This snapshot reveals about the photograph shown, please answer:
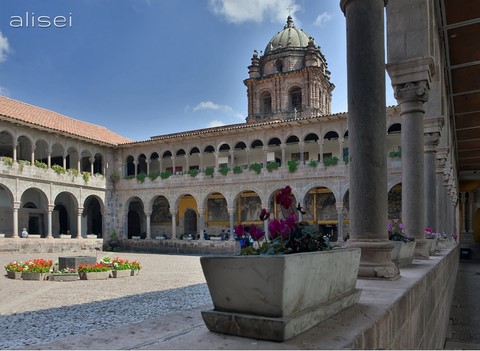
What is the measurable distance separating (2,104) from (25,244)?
7838 millimetres

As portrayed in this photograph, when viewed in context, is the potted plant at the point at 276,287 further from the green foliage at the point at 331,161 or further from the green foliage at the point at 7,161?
the green foliage at the point at 7,161

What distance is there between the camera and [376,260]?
422 centimetres

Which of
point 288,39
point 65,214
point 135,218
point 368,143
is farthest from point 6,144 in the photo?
point 368,143

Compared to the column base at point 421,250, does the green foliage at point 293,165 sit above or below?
above

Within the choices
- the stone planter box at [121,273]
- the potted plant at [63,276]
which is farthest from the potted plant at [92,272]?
the stone planter box at [121,273]

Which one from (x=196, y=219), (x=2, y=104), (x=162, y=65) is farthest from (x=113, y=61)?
(x=196, y=219)

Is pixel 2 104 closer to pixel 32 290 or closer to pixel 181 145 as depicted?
pixel 181 145

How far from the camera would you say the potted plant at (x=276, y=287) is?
1.96 meters

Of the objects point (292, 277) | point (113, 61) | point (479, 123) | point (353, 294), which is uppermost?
point (113, 61)

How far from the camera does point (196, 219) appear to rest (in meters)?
32.3

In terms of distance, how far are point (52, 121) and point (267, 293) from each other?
27899mm

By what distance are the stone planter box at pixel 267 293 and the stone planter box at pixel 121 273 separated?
10.6m

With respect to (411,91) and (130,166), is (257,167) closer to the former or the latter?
(130,166)

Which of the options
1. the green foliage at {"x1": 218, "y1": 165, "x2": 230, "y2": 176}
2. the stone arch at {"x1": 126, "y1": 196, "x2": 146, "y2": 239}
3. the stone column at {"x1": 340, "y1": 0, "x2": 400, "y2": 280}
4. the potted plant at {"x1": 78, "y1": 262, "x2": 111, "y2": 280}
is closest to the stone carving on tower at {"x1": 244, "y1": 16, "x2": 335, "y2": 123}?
the green foliage at {"x1": 218, "y1": 165, "x2": 230, "y2": 176}
